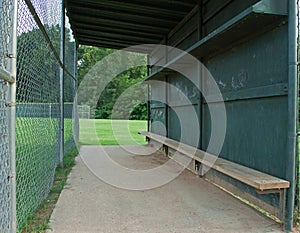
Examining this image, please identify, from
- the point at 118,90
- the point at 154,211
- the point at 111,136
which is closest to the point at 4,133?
the point at 154,211

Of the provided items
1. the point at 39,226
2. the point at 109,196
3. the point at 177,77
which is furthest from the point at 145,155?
the point at 39,226

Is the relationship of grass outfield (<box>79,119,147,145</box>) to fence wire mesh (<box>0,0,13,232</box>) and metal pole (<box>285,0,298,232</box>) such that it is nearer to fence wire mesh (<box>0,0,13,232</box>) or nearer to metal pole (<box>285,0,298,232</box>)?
metal pole (<box>285,0,298,232</box>)

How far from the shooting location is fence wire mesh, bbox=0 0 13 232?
1.62 metres

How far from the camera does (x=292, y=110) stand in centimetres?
249

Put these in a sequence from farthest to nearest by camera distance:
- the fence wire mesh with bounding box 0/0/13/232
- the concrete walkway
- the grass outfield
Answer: the grass outfield
the concrete walkway
the fence wire mesh with bounding box 0/0/13/232

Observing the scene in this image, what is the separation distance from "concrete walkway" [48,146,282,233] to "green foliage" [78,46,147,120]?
2018 centimetres

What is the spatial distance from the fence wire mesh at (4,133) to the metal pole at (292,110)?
2.18 meters

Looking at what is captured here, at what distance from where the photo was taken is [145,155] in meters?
6.86

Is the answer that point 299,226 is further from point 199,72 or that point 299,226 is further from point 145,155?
point 145,155

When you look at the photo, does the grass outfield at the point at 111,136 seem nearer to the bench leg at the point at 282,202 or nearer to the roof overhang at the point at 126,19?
the roof overhang at the point at 126,19

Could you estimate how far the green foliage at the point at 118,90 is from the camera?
24.9 m

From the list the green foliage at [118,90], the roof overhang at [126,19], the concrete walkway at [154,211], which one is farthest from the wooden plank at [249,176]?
the green foliage at [118,90]

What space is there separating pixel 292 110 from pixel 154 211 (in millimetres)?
1634

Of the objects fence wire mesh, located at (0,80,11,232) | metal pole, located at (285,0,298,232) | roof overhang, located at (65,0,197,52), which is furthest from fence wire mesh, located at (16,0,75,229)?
metal pole, located at (285,0,298,232)
